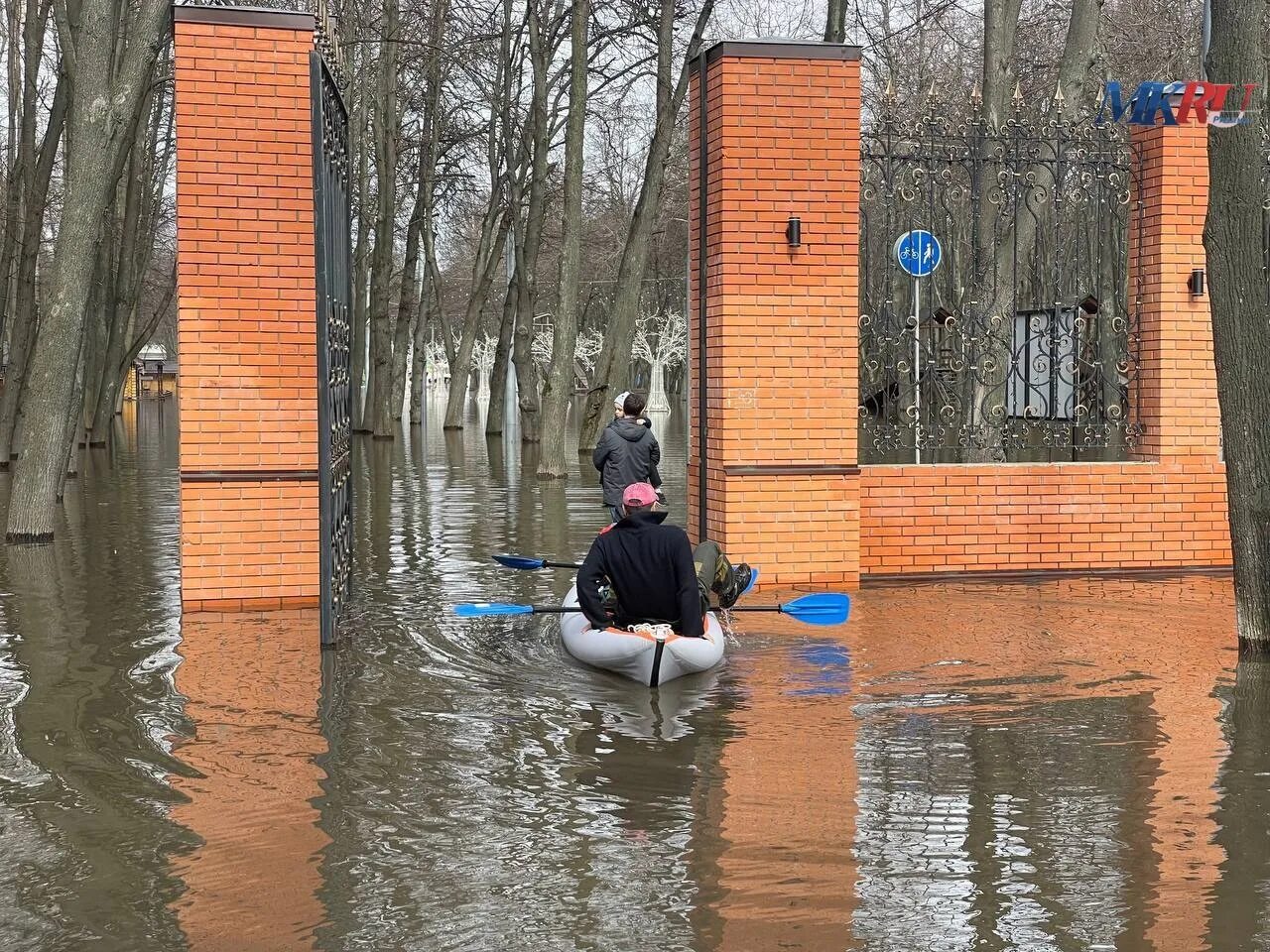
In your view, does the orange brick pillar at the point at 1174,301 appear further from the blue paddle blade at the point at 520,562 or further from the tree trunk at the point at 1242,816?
the blue paddle blade at the point at 520,562

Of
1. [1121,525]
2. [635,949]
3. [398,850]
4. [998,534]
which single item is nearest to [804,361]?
[998,534]

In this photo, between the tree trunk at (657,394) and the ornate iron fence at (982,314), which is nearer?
the ornate iron fence at (982,314)

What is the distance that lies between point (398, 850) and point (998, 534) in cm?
777

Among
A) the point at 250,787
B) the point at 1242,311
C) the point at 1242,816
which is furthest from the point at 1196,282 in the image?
the point at 250,787

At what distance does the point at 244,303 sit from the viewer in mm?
11219

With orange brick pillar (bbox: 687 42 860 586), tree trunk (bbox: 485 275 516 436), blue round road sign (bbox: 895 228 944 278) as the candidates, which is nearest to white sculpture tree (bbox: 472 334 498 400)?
tree trunk (bbox: 485 275 516 436)

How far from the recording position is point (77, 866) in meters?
5.63

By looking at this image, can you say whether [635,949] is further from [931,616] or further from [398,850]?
[931,616]

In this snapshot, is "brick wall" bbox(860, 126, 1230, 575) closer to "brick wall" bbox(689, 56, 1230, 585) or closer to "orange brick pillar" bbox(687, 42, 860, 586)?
"brick wall" bbox(689, 56, 1230, 585)

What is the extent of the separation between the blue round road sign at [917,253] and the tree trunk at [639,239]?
30.1ft

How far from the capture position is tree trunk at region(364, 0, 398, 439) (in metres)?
31.9

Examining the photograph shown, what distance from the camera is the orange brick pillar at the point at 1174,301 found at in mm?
12820

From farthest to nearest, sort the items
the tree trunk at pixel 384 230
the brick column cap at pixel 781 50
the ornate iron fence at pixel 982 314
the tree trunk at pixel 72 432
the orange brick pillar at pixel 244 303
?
the tree trunk at pixel 384 230 → the tree trunk at pixel 72 432 → the ornate iron fence at pixel 982 314 → the brick column cap at pixel 781 50 → the orange brick pillar at pixel 244 303

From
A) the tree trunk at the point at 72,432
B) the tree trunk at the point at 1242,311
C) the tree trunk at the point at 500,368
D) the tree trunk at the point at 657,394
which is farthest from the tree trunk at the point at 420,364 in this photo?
the tree trunk at the point at 1242,311
